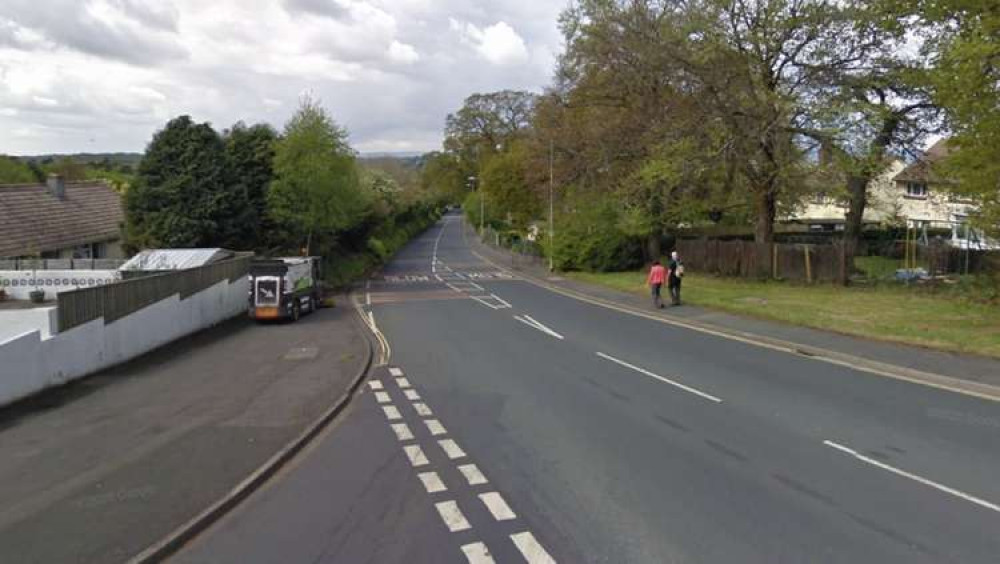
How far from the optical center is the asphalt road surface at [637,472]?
545 centimetres

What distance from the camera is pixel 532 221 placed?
58.6 meters

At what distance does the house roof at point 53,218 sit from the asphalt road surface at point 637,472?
24.3 metres

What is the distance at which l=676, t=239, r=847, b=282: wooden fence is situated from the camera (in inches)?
989

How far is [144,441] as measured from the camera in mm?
8484

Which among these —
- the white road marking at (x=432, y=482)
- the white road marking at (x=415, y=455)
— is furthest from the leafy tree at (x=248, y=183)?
the white road marking at (x=432, y=482)

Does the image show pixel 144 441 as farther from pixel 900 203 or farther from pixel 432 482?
pixel 900 203

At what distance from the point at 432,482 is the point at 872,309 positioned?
1661 cm

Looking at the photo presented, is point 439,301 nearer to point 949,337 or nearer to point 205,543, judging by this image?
point 949,337

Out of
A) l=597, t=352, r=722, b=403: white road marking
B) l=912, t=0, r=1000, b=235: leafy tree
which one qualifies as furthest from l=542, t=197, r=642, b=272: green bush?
l=597, t=352, r=722, b=403: white road marking

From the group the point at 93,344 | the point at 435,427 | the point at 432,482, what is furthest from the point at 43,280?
the point at 432,482

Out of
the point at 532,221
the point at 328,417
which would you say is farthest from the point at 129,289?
the point at 532,221

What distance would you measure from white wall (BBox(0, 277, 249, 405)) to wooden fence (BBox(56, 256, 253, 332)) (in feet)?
0.55

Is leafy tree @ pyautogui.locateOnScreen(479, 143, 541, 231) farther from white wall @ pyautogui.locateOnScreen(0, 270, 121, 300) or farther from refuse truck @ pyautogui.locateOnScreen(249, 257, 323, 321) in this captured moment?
white wall @ pyautogui.locateOnScreen(0, 270, 121, 300)

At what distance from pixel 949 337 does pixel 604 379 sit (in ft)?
27.2
